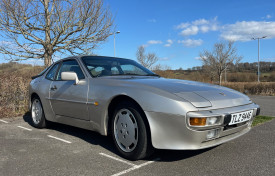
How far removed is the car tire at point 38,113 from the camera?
4715mm

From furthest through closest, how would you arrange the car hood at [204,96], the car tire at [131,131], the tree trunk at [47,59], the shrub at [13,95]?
the tree trunk at [47,59] → the shrub at [13,95] → the car tire at [131,131] → the car hood at [204,96]

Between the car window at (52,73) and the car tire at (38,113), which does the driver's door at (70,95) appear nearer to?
the car window at (52,73)

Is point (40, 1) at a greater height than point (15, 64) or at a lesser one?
greater

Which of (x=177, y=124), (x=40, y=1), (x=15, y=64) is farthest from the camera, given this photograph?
(x=15, y=64)

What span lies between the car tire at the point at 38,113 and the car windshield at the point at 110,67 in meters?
1.60

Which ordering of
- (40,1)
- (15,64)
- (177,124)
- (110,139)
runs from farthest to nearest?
1. (15,64)
2. (40,1)
3. (110,139)
4. (177,124)

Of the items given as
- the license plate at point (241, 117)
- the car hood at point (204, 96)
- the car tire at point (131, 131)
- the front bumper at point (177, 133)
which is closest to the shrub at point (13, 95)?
→ the car tire at point (131, 131)

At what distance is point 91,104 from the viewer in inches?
132

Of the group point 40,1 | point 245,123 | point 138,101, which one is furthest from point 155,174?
point 40,1

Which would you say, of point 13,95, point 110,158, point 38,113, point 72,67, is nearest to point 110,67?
point 72,67

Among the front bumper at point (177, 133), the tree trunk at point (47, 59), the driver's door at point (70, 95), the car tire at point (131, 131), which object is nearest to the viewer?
the front bumper at point (177, 133)

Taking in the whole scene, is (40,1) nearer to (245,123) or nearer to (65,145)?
(65,145)

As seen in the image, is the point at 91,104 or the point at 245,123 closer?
the point at 245,123

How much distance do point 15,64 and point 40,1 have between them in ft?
11.0
